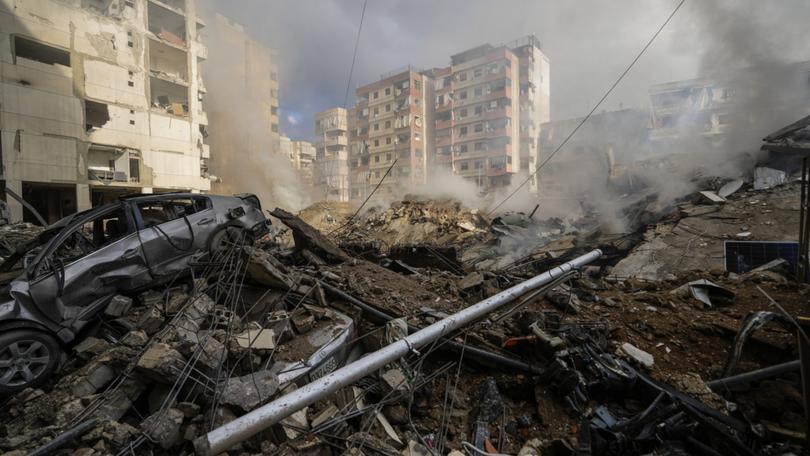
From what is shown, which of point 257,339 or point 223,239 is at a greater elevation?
point 223,239

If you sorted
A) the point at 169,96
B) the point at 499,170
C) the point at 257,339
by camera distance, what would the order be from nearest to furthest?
the point at 257,339 < the point at 169,96 < the point at 499,170

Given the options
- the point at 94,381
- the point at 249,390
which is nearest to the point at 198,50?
the point at 94,381

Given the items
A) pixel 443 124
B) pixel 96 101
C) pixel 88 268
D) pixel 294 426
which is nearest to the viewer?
pixel 294 426

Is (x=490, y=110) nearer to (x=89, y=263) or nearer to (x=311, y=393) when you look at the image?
(x=89, y=263)

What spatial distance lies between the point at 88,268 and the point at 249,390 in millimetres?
3055

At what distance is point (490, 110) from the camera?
42.2 m

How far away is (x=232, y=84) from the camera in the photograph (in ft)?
114

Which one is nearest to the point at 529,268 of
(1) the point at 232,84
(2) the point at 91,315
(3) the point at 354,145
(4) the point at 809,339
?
(4) the point at 809,339

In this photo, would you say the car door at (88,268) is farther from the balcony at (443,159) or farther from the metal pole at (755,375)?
the balcony at (443,159)

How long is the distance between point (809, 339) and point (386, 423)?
9.59 feet

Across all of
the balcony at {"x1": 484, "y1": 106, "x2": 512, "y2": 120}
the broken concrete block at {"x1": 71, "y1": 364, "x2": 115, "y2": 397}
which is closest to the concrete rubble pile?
the broken concrete block at {"x1": 71, "y1": 364, "x2": 115, "y2": 397}

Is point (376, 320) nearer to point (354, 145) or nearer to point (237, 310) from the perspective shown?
point (237, 310)

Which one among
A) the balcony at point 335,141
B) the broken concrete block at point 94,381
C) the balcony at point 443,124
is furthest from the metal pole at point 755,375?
the balcony at point 335,141

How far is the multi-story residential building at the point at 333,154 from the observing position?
199 ft
